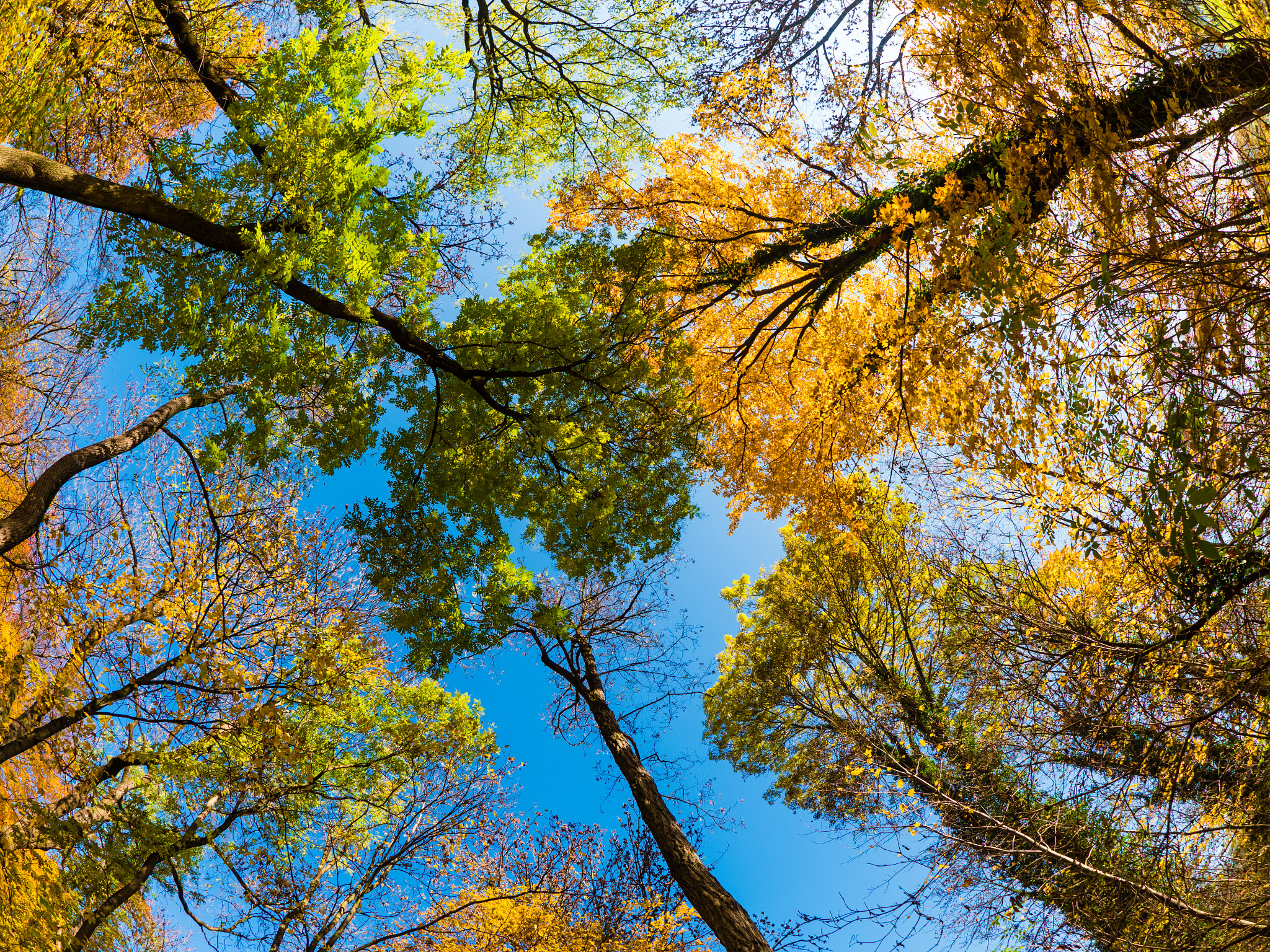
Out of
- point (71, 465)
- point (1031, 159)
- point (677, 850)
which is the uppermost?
point (71, 465)

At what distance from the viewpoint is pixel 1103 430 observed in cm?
447

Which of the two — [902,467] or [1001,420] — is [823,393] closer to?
[902,467]

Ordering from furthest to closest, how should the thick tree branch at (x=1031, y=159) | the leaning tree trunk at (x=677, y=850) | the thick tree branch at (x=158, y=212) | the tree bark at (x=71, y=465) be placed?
the leaning tree trunk at (x=677, y=850), the tree bark at (x=71, y=465), the thick tree branch at (x=158, y=212), the thick tree branch at (x=1031, y=159)

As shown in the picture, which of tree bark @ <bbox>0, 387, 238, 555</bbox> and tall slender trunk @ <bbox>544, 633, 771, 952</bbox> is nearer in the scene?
tree bark @ <bbox>0, 387, 238, 555</bbox>

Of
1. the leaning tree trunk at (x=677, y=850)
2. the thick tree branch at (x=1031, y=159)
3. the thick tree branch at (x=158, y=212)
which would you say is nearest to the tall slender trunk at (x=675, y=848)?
the leaning tree trunk at (x=677, y=850)

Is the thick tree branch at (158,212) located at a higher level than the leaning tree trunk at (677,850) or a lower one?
higher

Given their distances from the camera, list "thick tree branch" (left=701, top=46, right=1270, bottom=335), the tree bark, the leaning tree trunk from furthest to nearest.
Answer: the leaning tree trunk
the tree bark
"thick tree branch" (left=701, top=46, right=1270, bottom=335)

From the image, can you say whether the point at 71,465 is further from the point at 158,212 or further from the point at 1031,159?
the point at 1031,159

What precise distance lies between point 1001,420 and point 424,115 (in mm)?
5297

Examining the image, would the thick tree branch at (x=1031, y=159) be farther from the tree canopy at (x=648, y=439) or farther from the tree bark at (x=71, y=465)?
the tree bark at (x=71, y=465)

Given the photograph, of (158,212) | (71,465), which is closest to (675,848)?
(71,465)

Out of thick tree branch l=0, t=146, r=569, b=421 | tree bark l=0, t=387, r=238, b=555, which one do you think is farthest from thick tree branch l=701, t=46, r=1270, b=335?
tree bark l=0, t=387, r=238, b=555

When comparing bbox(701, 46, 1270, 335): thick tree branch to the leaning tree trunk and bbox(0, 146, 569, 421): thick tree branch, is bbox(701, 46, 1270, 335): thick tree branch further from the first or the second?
the leaning tree trunk

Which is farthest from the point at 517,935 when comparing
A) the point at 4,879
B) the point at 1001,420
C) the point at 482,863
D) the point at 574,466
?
the point at 1001,420
